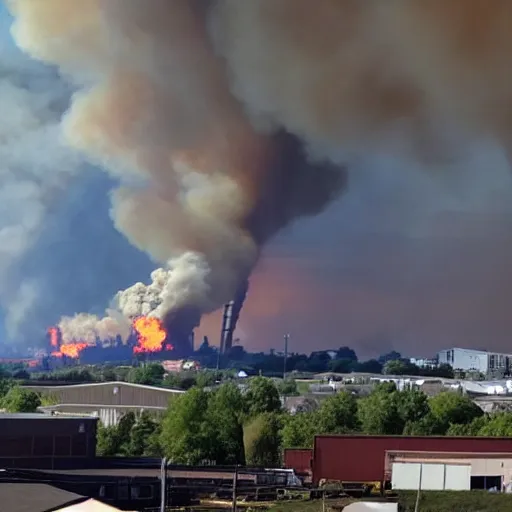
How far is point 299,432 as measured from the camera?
51.9 ft

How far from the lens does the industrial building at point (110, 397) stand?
79.4ft

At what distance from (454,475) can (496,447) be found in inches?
35.6

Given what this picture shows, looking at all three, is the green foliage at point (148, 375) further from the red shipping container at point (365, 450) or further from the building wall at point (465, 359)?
the red shipping container at point (365, 450)

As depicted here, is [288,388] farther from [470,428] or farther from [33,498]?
[33,498]

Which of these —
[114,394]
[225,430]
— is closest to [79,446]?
[225,430]

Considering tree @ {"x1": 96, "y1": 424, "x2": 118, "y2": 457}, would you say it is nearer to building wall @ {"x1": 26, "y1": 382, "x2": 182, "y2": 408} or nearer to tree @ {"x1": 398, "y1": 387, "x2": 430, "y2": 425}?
tree @ {"x1": 398, "y1": 387, "x2": 430, "y2": 425}

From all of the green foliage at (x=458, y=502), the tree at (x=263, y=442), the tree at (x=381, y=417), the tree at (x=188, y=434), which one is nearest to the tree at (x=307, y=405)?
the tree at (x=381, y=417)

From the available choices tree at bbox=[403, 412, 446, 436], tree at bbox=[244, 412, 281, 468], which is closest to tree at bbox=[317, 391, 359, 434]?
tree at bbox=[244, 412, 281, 468]

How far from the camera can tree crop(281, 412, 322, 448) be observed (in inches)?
615

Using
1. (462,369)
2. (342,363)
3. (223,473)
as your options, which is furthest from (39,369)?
(223,473)

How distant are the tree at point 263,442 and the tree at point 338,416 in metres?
0.74

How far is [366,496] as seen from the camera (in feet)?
36.8

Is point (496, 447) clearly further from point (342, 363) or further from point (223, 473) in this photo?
point (342, 363)

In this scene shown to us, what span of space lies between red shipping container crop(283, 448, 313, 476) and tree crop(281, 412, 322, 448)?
5.97 feet
